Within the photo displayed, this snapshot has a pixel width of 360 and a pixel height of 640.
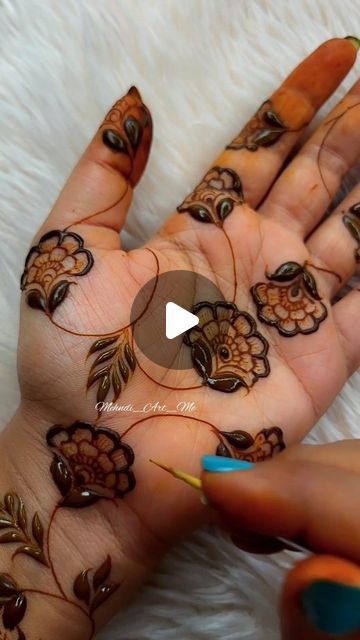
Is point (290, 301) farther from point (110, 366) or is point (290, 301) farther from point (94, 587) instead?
point (94, 587)

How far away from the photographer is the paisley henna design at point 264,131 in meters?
0.66

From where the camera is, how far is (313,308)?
2.04 ft

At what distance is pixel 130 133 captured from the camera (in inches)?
23.4

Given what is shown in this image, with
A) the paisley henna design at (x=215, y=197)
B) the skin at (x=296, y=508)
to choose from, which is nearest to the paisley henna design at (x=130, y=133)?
the paisley henna design at (x=215, y=197)

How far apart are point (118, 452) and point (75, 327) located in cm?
11

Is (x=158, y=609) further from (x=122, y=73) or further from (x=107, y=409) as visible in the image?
(x=122, y=73)

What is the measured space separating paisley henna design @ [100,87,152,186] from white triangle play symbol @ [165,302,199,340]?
121 millimetres

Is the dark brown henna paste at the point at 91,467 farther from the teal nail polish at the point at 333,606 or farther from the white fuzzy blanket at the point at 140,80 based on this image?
the teal nail polish at the point at 333,606

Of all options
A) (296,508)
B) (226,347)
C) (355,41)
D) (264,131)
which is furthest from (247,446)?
(355,41)

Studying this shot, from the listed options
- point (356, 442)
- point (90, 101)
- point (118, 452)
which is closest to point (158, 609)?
point (118, 452)

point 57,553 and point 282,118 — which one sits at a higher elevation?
point 282,118

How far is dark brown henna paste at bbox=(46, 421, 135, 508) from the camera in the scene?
55cm

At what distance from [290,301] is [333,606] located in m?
0.33

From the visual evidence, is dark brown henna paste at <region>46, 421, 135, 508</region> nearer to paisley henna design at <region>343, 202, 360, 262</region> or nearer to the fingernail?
paisley henna design at <region>343, 202, 360, 262</region>
